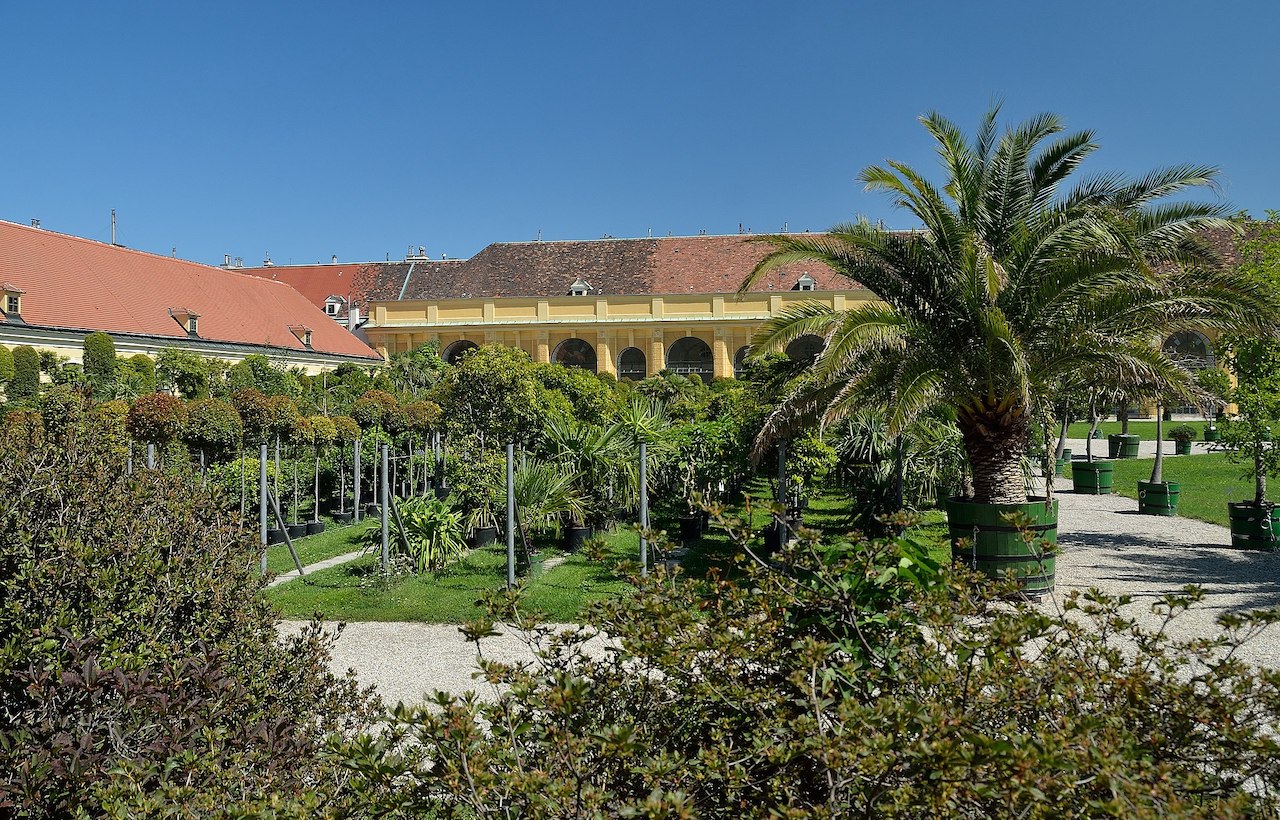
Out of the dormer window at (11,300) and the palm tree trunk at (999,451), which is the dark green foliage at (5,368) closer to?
the dormer window at (11,300)

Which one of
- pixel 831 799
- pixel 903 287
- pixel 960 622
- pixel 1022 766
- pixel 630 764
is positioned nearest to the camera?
pixel 1022 766

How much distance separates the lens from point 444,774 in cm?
217

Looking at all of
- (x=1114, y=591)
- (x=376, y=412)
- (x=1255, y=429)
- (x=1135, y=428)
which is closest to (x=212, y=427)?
(x=376, y=412)

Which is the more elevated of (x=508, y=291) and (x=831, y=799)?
(x=508, y=291)

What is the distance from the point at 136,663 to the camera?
2.83 m

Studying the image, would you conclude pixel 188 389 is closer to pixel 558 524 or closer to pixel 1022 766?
pixel 558 524

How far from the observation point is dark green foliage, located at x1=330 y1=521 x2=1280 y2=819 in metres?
2.02

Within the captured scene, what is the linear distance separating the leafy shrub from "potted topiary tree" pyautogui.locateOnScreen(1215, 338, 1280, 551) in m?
9.72

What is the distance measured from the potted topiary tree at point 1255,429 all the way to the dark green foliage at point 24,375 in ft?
85.7

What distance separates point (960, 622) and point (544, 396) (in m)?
9.89

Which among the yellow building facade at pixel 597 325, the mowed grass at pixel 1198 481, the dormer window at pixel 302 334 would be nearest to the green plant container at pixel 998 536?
the mowed grass at pixel 1198 481

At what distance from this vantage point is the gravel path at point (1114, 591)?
6688mm

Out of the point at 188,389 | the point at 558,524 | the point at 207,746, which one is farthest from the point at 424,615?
the point at 188,389

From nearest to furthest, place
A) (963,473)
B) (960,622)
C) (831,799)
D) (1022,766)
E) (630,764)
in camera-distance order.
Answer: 1. (1022,766)
2. (831,799)
3. (630,764)
4. (960,622)
5. (963,473)
